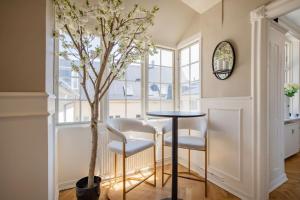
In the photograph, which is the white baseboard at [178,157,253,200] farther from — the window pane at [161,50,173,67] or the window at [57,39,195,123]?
the window pane at [161,50,173,67]

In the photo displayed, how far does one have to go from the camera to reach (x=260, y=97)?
6.00 feet

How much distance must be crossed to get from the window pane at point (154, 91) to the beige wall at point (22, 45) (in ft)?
7.01

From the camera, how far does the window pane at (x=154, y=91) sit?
307 centimetres

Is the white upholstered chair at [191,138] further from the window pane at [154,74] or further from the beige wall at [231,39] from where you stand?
the window pane at [154,74]

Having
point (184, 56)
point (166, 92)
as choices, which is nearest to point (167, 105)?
point (166, 92)

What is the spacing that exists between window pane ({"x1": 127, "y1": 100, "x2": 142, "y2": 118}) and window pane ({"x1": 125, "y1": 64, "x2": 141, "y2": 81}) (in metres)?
0.40

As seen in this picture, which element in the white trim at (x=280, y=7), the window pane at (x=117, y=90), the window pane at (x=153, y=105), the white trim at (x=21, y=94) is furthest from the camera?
the window pane at (x=153, y=105)

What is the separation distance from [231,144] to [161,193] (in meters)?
1.11

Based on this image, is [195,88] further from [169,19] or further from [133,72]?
[169,19]

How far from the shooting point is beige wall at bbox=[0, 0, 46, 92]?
0.96 m

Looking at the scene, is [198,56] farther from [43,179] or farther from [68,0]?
[43,179]

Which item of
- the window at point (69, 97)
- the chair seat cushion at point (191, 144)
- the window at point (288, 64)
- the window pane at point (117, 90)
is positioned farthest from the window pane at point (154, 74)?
the window at point (288, 64)

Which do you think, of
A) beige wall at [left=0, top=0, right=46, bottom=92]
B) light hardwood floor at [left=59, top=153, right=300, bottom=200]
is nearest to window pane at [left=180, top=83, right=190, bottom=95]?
light hardwood floor at [left=59, top=153, right=300, bottom=200]


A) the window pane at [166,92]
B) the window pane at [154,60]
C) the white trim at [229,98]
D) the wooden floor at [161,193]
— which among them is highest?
the window pane at [154,60]
